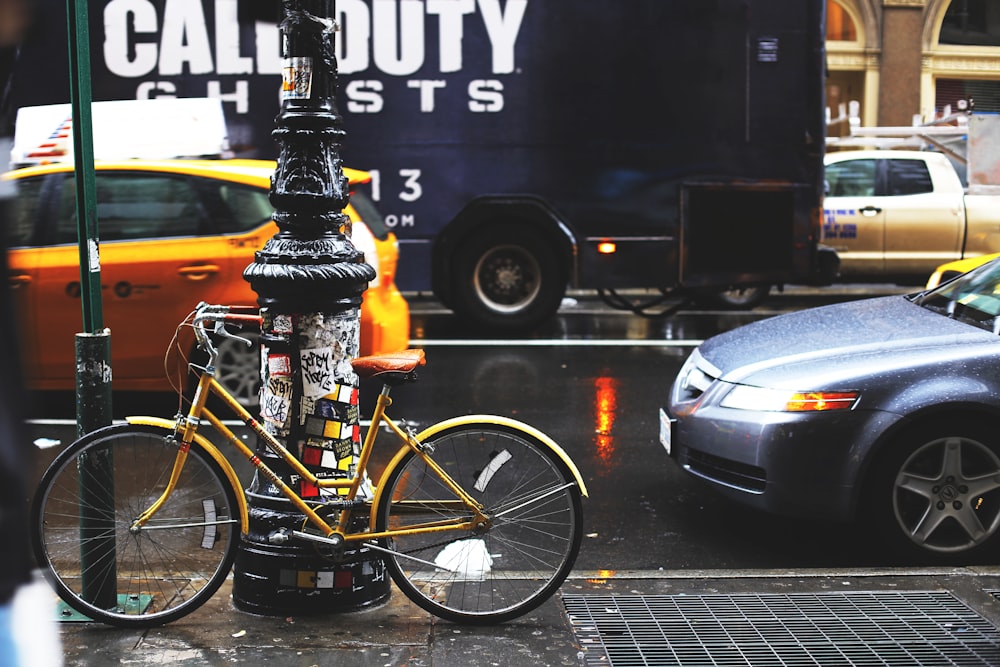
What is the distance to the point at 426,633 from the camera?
4.36m

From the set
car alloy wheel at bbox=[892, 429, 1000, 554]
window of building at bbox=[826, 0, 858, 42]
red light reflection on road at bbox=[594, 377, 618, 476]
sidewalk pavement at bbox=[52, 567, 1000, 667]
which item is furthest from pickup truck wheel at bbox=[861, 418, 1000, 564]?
window of building at bbox=[826, 0, 858, 42]

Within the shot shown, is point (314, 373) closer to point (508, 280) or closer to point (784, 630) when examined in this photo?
point (784, 630)

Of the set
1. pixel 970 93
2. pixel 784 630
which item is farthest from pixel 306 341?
pixel 970 93

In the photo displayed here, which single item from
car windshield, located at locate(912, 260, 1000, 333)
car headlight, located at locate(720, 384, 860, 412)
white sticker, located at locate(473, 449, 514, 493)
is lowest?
white sticker, located at locate(473, 449, 514, 493)

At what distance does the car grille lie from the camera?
17.4 ft

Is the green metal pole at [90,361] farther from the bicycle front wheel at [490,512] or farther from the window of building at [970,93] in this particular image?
the window of building at [970,93]

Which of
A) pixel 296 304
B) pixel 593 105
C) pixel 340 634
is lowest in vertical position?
pixel 340 634

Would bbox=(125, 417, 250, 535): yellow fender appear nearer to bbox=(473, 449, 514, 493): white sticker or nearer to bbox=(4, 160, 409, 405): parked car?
bbox=(473, 449, 514, 493): white sticker

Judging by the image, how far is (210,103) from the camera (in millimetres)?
11211

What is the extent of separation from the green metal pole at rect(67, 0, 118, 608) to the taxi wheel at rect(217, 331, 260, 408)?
3.52 metres

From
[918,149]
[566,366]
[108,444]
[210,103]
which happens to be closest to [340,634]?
[108,444]

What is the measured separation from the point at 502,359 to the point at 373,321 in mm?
2437

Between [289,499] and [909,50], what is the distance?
65.6 ft

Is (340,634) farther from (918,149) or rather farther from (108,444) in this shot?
(918,149)
